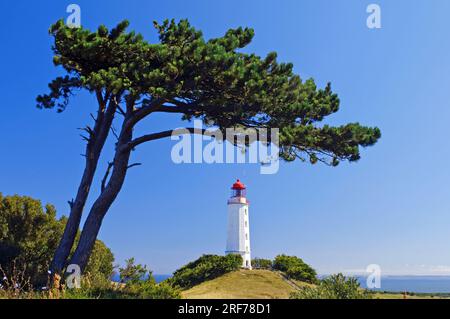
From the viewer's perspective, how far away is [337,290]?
36.5ft

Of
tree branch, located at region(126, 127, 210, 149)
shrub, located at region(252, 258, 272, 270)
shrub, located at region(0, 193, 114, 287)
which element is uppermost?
tree branch, located at region(126, 127, 210, 149)

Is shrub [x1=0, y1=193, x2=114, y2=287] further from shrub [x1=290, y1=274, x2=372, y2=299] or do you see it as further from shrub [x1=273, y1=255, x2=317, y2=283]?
shrub [x1=290, y1=274, x2=372, y2=299]

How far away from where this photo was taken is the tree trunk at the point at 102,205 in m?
14.9

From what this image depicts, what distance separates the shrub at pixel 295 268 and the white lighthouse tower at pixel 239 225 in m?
3.61

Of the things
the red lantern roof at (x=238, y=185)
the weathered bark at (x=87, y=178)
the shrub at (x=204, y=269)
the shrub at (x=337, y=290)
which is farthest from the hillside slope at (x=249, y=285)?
the red lantern roof at (x=238, y=185)

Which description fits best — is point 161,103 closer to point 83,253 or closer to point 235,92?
point 235,92

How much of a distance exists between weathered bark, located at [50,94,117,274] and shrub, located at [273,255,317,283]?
13.1 meters

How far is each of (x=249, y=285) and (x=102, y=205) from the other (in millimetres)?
8108

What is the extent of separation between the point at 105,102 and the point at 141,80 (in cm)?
348

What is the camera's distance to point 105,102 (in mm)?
17125

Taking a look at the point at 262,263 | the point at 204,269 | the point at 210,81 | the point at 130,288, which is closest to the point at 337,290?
the point at 130,288

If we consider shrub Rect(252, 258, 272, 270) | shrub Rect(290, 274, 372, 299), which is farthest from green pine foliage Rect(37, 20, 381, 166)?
shrub Rect(252, 258, 272, 270)

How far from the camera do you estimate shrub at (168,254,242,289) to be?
21828 millimetres

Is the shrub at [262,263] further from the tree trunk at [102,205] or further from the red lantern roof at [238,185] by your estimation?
the tree trunk at [102,205]
